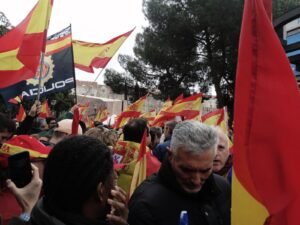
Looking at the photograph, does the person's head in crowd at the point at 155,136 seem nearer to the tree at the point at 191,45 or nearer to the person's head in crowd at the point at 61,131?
the person's head in crowd at the point at 61,131

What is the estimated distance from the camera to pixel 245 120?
1743 mm

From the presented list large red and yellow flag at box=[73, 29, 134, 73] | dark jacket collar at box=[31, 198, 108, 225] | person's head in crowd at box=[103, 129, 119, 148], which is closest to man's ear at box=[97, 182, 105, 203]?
dark jacket collar at box=[31, 198, 108, 225]

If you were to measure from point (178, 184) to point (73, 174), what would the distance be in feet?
2.75

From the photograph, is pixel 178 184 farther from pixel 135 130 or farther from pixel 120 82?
pixel 120 82

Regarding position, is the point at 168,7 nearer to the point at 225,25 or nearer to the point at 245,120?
the point at 225,25

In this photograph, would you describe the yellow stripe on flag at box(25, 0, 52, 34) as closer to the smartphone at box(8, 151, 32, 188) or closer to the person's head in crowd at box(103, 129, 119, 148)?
the person's head in crowd at box(103, 129, 119, 148)

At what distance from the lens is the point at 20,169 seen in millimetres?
2000

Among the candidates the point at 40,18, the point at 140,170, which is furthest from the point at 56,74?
the point at 140,170

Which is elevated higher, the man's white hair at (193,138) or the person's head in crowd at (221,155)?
the man's white hair at (193,138)

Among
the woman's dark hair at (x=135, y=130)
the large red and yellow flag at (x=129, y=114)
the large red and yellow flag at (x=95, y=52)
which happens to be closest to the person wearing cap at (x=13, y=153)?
the woman's dark hair at (x=135, y=130)

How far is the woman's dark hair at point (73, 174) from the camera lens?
1.51 meters

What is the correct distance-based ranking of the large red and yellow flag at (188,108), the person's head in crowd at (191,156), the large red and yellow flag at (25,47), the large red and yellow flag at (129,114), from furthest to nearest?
the large red and yellow flag at (129,114)
the large red and yellow flag at (188,108)
the large red and yellow flag at (25,47)
the person's head in crowd at (191,156)

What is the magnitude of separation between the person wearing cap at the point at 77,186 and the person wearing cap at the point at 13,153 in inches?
33.2

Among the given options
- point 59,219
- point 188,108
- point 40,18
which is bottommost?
point 188,108
